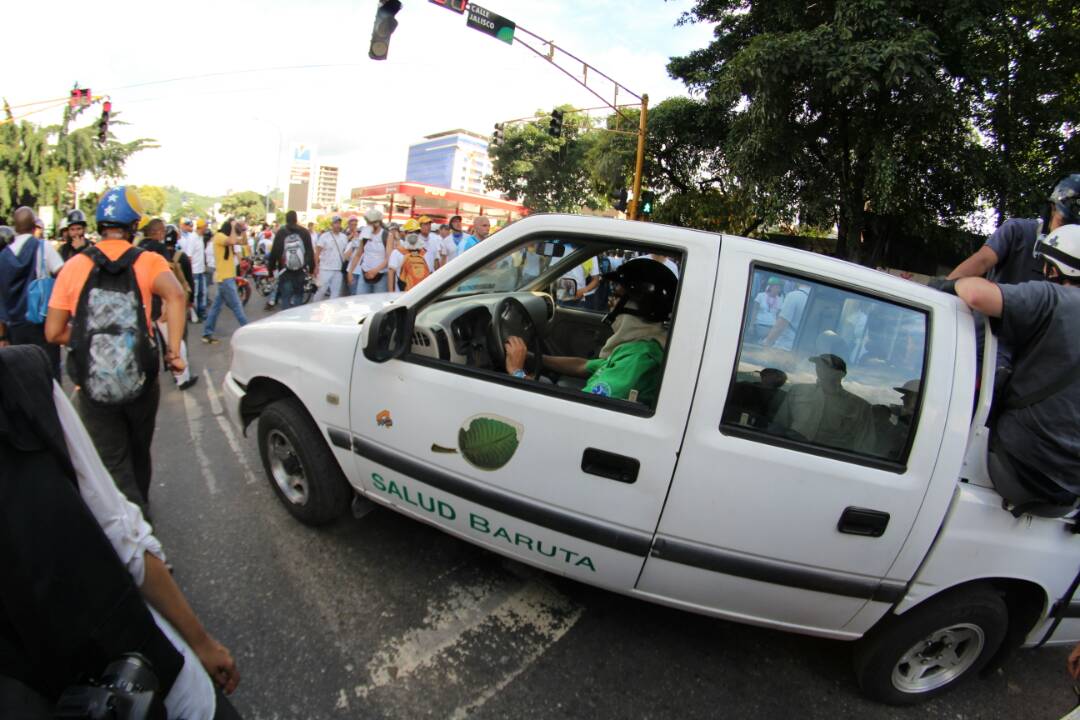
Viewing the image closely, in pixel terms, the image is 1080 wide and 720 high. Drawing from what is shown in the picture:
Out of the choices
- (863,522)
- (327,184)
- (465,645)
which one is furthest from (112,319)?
(327,184)

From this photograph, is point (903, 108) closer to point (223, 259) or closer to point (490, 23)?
point (490, 23)

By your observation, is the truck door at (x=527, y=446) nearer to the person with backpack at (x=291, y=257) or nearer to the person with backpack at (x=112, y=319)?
the person with backpack at (x=112, y=319)

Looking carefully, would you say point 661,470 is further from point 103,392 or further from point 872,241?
point 872,241

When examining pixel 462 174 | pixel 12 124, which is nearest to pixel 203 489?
pixel 12 124

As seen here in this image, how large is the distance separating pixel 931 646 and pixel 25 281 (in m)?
6.18

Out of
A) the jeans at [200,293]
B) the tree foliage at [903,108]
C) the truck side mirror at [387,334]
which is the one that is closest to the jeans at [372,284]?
the jeans at [200,293]

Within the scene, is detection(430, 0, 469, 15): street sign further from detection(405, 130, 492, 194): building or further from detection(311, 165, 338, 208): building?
detection(311, 165, 338, 208): building

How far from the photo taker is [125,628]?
1.00 m

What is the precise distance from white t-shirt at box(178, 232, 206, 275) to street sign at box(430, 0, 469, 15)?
238 inches

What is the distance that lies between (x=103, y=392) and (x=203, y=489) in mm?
1228

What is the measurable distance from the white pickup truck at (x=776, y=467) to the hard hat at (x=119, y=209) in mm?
1311

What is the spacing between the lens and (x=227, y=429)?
450cm

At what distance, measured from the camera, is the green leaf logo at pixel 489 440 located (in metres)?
2.19

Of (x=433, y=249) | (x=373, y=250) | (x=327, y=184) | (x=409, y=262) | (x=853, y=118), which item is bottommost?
(x=409, y=262)
